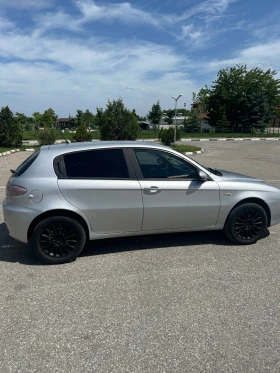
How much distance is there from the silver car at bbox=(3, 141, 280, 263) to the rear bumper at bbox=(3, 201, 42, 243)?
1 cm

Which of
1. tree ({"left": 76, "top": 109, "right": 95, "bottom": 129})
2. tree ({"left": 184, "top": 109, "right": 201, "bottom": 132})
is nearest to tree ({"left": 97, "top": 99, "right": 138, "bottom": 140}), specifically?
tree ({"left": 184, "top": 109, "right": 201, "bottom": 132})

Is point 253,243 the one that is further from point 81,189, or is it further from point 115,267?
point 81,189

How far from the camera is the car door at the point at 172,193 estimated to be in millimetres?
3643

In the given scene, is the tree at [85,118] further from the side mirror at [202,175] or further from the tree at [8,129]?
the side mirror at [202,175]

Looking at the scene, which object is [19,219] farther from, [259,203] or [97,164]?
[259,203]

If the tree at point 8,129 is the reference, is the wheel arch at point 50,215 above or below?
below

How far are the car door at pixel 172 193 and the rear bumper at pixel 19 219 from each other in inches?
54.0

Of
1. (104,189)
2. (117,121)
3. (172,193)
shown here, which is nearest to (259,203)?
(172,193)

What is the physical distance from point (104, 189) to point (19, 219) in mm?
1062

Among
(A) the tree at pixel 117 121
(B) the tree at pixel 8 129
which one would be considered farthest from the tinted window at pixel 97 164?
(B) the tree at pixel 8 129

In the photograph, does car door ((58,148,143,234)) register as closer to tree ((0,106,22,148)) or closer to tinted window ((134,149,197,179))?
tinted window ((134,149,197,179))

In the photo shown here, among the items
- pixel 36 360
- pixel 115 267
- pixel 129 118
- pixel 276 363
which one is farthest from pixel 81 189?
pixel 129 118

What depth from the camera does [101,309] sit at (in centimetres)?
264

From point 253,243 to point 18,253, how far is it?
3288 millimetres
